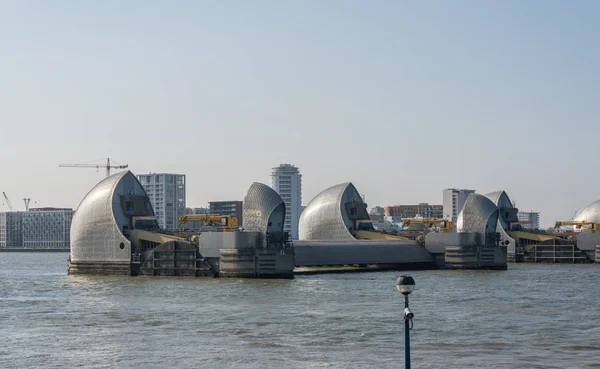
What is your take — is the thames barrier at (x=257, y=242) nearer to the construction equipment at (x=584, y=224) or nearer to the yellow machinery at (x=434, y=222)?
the yellow machinery at (x=434, y=222)

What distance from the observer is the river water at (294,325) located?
3809 cm

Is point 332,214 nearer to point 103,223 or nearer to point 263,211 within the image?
point 103,223

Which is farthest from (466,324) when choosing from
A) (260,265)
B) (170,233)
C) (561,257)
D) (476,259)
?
(561,257)

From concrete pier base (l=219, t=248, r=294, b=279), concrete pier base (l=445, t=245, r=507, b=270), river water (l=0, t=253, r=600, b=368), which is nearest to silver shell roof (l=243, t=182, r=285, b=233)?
concrete pier base (l=219, t=248, r=294, b=279)

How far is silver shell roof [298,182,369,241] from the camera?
407 ft

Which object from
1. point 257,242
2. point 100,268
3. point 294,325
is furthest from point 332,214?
point 294,325

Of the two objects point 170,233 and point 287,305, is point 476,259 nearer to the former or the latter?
point 170,233

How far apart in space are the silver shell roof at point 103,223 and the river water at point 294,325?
14.6m

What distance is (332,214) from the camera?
410 ft

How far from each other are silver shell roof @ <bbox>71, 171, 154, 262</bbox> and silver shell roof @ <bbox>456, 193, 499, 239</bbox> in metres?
35.5

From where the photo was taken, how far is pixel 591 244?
126688 millimetres

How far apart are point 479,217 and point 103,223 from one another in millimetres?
40345

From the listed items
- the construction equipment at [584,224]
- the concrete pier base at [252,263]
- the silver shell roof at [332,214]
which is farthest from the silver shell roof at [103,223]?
the construction equipment at [584,224]

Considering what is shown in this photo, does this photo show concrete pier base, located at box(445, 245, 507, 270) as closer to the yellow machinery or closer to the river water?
the river water
